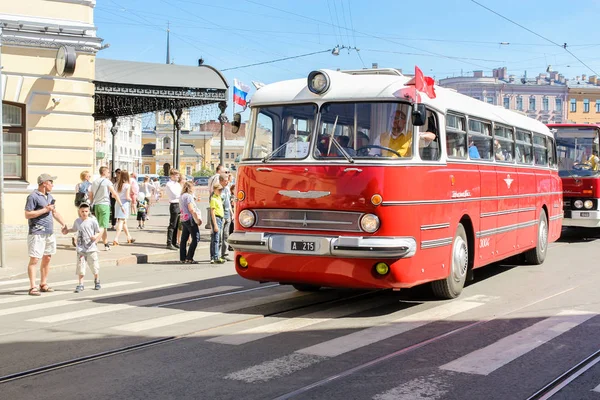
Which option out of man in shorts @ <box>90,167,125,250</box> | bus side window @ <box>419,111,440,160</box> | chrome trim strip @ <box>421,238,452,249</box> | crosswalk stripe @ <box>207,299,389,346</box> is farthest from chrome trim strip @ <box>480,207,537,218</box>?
man in shorts @ <box>90,167,125,250</box>

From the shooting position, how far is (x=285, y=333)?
25.9ft

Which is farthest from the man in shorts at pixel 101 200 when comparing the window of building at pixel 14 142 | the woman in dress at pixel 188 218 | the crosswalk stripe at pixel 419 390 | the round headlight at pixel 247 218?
the crosswalk stripe at pixel 419 390

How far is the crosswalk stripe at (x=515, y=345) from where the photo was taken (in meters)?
6.50

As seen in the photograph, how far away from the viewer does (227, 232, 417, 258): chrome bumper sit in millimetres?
8305

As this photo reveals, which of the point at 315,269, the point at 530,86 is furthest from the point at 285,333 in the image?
the point at 530,86

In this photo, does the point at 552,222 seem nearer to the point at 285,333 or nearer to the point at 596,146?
the point at 596,146

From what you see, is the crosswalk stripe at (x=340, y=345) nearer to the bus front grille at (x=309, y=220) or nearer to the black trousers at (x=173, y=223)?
the bus front grille at (x=309, y=220)

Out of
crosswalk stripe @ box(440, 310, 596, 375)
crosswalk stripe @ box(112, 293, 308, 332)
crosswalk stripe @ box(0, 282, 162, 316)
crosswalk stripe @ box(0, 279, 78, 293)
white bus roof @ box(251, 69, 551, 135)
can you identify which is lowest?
crosswalk stripe @ box(0, 279, 78, 293)

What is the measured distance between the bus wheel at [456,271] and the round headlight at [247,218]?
248 cm

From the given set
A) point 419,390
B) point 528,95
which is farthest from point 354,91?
point 528,95

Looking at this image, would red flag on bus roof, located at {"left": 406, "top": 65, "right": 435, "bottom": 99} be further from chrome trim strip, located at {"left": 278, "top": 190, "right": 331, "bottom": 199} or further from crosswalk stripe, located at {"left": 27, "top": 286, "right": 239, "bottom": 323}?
crosswalk stripe, located at {"left": 27, "top": 286, "right": 239, "bottom": 323}

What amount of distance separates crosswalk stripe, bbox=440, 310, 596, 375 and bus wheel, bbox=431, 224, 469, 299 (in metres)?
1.40

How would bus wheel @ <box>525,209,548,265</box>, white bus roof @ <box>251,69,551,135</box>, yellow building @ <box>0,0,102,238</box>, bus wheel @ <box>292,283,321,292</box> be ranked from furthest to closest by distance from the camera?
1. yellow building @ <box>0,0,102,238</box>
2. bus wheel @ <box>525,209,548,265</box>
3. bus wheel @ <box>292,283,321,292</box>
4. white bus roof @ <box>251,69,551,135</box>

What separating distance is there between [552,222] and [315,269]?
27.6 feet
